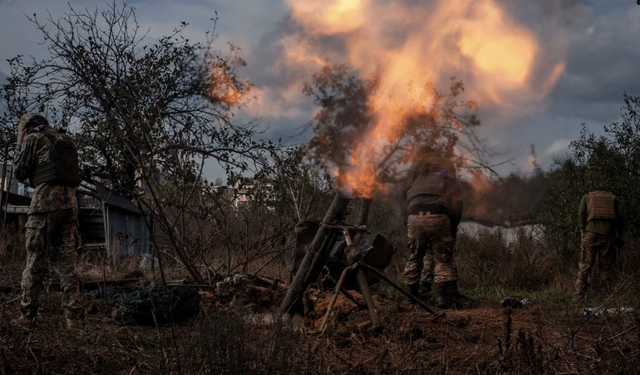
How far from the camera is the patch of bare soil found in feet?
12.3

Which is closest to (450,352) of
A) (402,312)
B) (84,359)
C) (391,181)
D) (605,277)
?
(402,312)

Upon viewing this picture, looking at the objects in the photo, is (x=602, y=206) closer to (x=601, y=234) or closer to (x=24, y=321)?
(x=601, y=234)

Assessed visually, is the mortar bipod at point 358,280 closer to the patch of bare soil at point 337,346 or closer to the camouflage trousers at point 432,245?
the patch of bare soil at point 337,346

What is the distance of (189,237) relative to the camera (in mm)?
9141

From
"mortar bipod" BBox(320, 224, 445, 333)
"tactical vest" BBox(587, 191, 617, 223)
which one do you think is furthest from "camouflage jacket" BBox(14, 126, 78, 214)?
"tactical vest" BBox(587, 191, 617, 223)

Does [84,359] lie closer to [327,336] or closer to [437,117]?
[327,336]

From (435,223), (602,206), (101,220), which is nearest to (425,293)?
(435,223)

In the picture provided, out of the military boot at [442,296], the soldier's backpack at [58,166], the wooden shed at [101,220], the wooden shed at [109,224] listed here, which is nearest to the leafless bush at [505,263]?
the military boot at [442,296]

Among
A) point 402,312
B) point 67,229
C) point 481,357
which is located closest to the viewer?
point 481,357

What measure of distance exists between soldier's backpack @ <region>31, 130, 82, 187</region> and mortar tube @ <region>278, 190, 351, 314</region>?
9.05 ft

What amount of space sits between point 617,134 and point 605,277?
4.74 m

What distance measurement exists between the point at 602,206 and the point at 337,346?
6.17 metres

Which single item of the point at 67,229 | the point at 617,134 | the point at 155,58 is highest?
the point at 155,58

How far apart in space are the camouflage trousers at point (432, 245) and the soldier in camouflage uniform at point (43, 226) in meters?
4.09
